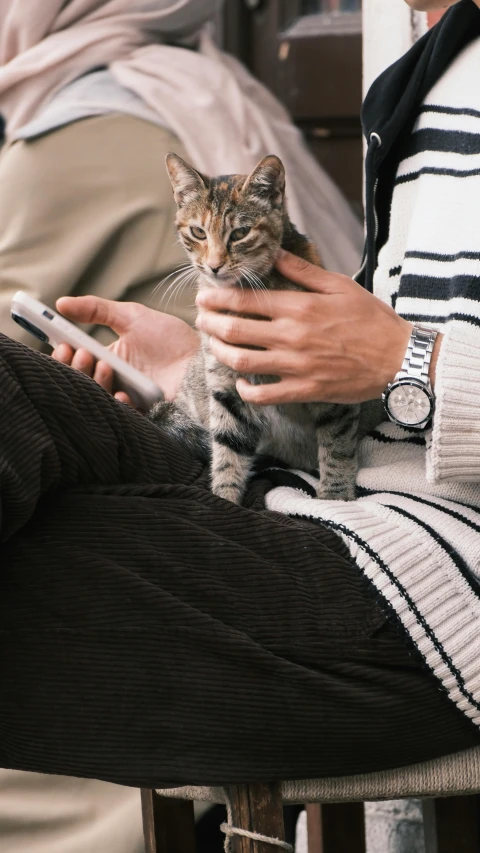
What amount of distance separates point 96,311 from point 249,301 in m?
0.44

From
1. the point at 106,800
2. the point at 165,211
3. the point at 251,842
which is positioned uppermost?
the point at 165,211

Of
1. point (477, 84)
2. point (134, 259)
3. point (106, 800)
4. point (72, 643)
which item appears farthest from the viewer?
point (134, 259)

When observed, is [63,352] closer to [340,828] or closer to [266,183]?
[266,183]

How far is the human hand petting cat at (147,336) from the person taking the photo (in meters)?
1.35

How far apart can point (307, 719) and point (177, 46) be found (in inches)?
67.2

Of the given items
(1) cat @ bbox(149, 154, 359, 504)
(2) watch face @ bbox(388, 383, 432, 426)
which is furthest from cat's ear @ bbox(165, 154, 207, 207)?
(2) watch face @ bbox(388, 383, 432, 426)

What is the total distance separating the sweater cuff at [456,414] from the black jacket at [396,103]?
1.09 feet

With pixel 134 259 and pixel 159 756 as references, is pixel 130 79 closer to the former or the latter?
pixel 134 259

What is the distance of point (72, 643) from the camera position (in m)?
0.73

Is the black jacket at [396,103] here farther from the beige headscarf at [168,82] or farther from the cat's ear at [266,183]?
the beige headscarf at [168,82]

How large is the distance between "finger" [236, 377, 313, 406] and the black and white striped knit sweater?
0.10m

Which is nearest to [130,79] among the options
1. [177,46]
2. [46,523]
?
[177,46]

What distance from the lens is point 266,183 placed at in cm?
106

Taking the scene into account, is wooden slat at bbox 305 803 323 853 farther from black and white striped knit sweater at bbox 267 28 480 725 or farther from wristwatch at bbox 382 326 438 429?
wristwatch at bbox 382 326 438 429
